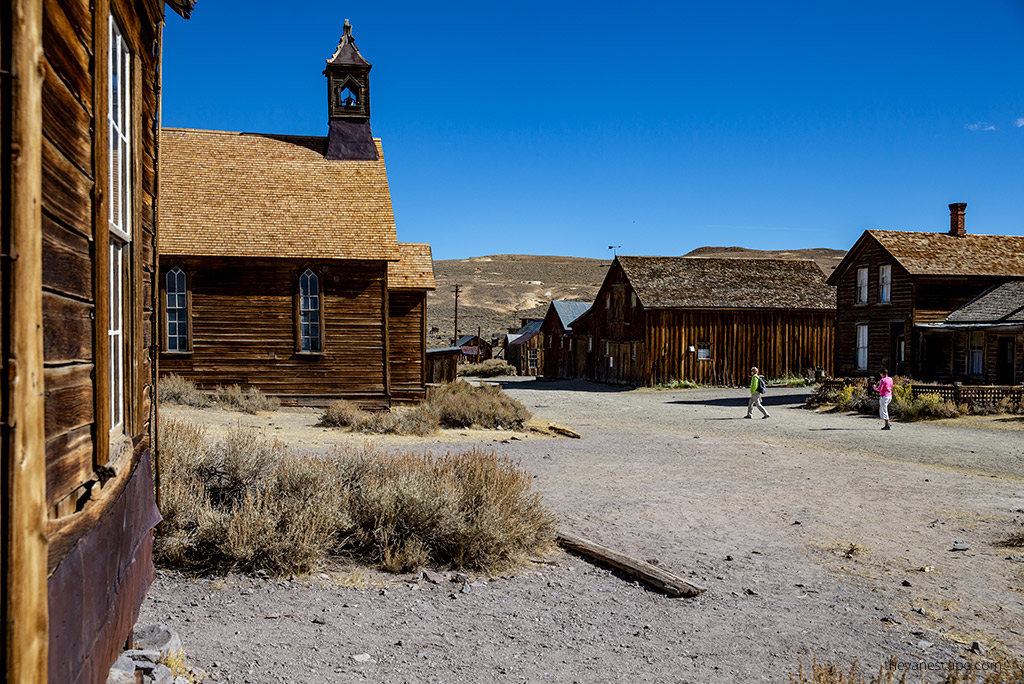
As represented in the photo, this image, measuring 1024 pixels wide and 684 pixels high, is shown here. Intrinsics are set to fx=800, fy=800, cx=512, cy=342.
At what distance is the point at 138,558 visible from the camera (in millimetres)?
4117

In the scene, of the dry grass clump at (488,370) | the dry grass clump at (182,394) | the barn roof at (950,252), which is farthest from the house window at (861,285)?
the dry grass clump at (488,370)

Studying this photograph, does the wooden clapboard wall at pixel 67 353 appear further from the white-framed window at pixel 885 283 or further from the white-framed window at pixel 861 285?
the white-framed window at pixel 861 285

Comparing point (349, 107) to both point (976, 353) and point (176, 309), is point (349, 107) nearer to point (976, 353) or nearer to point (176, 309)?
point (176, 309)

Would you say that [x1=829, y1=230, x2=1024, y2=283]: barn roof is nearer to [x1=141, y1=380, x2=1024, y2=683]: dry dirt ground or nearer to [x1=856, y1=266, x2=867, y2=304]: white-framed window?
[x1=856, y1=266, x2=867, y2=304]: white-framed window

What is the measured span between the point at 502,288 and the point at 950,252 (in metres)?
79.4

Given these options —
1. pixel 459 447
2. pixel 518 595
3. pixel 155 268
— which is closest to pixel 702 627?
pixel 518 595

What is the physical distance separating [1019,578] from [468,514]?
462 centimetres

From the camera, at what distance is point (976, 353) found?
82.0 feet

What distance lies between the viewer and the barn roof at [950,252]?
90.0 feet

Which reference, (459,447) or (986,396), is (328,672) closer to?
(459,447)

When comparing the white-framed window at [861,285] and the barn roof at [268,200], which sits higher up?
the barn roof at [268,200]

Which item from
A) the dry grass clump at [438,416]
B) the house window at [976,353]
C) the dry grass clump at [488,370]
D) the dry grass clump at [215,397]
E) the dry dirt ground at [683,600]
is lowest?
the dry grass clump at [488,370]

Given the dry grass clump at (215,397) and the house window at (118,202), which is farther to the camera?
the dry grass clump at (215,397)

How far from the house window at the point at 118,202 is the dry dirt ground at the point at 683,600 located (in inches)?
73.2
